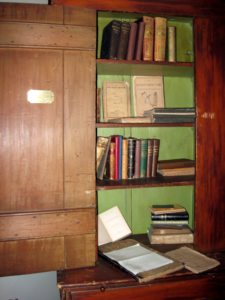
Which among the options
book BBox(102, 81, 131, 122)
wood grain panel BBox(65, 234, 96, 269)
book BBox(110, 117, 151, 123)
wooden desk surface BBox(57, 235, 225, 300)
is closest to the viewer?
wooden desk surface BBox(57, 235, 225, 300)

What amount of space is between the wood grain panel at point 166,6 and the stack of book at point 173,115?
2.01 feet

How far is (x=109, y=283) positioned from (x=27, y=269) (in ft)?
1.56

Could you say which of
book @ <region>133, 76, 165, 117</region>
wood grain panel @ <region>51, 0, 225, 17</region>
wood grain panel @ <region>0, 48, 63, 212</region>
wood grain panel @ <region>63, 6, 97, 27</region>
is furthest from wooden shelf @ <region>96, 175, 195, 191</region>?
wood grain panel @ <region>51, 0, 225, 17</region>

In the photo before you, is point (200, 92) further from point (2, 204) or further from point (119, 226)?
point (2, 204)

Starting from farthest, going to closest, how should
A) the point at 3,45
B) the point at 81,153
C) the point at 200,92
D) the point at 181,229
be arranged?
the point at 181,229 < the point at 200,92 < the point at 81,153 < the point at 3,45

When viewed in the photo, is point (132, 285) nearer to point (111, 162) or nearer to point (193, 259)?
point (193, 259)

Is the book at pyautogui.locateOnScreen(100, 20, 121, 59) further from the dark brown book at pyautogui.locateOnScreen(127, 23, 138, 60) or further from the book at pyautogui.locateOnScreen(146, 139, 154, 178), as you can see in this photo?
the book at pyautogui.locateOnScreen(146, 139, 154, 178)

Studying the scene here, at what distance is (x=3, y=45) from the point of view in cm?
134

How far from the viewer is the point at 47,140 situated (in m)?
1.40

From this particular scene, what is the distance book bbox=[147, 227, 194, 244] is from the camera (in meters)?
1.72

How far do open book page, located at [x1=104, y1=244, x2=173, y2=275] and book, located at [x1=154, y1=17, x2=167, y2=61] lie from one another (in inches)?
49.6

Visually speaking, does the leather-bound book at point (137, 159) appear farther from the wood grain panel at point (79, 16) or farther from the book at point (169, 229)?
the wood grain panel at point (79, 16)

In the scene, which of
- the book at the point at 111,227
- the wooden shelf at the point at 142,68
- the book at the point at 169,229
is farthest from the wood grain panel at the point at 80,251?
the wooden shelf at the point at 142,68

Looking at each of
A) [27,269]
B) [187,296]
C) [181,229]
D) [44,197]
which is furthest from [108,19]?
[187,296]
